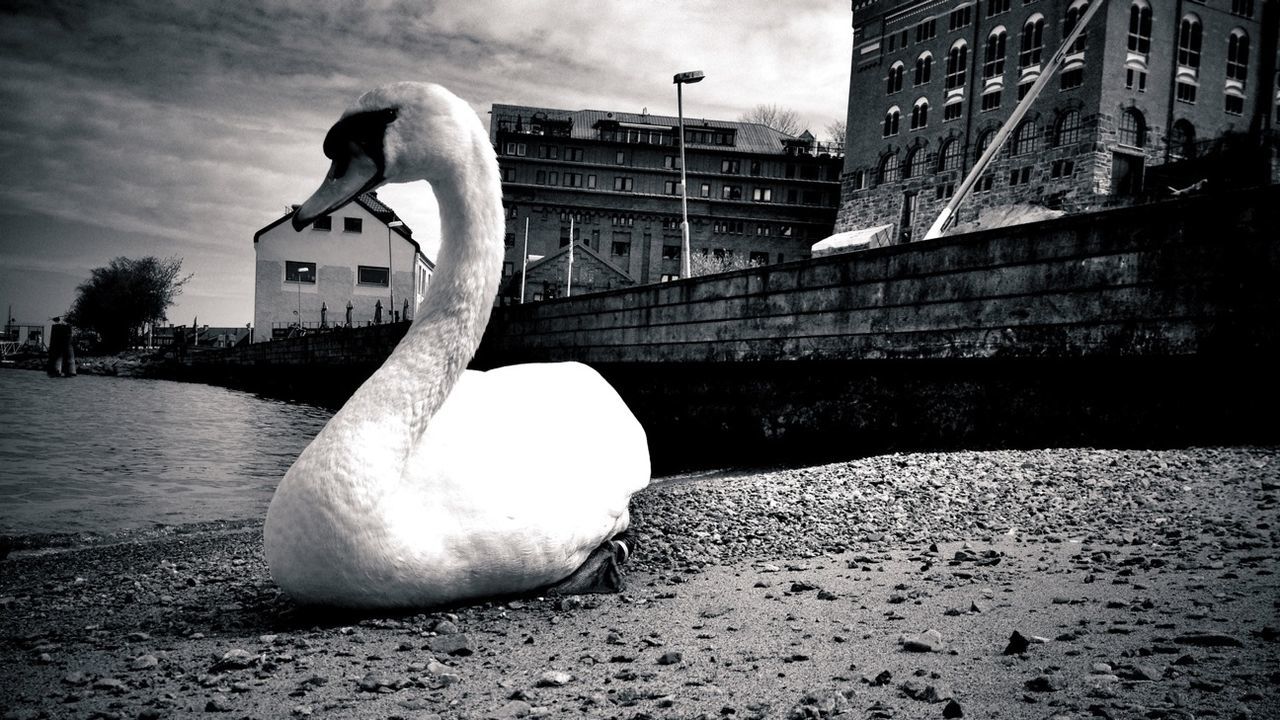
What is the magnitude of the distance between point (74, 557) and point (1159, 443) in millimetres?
9888

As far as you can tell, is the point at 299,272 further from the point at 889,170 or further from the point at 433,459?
the point at 433,459

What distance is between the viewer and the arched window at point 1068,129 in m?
43.6

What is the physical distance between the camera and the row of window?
57.7 meters

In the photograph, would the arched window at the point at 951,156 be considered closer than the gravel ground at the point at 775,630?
No

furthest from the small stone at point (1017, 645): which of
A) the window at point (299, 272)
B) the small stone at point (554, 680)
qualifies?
the window at point (299, 272)

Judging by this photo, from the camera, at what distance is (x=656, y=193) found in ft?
252

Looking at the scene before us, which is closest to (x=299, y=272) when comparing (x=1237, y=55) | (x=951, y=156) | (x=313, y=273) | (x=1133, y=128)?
(x=313, y=273)

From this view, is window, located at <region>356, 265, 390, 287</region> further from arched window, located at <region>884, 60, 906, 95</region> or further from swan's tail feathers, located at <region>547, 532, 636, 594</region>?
swan's tail feathers, located at <region>547, 532, 636, 594</region>

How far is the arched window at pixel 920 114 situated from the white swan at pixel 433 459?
182 ft

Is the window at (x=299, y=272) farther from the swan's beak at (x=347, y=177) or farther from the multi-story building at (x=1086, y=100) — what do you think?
the swan's beak at (x=347, y=177)

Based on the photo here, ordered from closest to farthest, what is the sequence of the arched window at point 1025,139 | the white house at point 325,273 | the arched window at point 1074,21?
the arched window at point 1074,21, the arched window at point 1025,139, the white house at point 325,273

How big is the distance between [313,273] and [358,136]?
59.3 metres

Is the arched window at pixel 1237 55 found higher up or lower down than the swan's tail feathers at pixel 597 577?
higher up

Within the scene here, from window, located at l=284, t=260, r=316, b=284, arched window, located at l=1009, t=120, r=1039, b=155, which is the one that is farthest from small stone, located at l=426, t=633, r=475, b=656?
window, located at l=284, t=260, r=316, b=284
